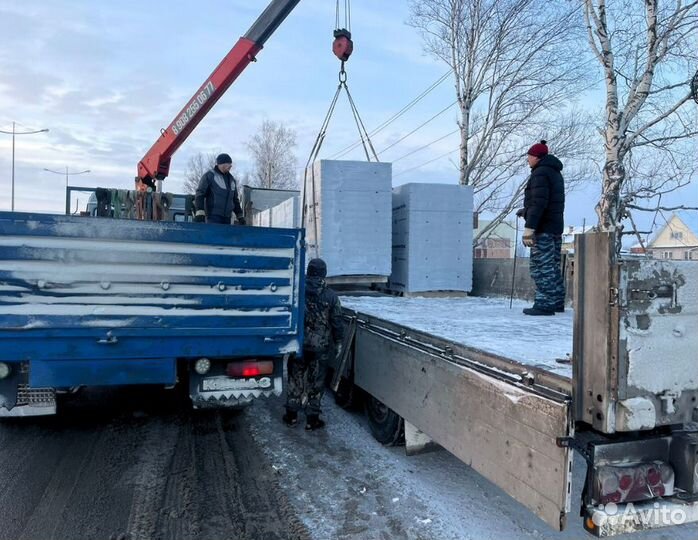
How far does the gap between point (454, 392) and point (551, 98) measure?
1523 cm

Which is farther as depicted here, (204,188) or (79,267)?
(204,188)

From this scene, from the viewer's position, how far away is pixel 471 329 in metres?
4.07

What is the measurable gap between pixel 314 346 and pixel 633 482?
3.11m

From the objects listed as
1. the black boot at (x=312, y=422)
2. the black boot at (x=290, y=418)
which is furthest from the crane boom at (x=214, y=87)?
the black boot at (x=312, y=422)

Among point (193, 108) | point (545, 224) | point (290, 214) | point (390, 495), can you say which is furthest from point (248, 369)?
point (193, 108)

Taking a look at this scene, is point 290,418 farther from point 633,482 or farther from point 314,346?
point 633,482

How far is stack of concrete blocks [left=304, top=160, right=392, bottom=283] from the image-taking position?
6.66 m

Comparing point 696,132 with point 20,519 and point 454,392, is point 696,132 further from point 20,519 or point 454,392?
point 20,519

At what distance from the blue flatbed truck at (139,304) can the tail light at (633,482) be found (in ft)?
7.50

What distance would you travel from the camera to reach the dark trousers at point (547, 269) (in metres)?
5.00

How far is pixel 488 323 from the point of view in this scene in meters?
4.45

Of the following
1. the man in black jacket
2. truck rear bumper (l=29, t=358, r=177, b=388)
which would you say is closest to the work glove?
the man in black jacket

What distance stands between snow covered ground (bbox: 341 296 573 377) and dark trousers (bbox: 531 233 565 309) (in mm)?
194

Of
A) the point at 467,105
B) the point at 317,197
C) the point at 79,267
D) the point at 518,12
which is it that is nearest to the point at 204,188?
the point at 317,197
